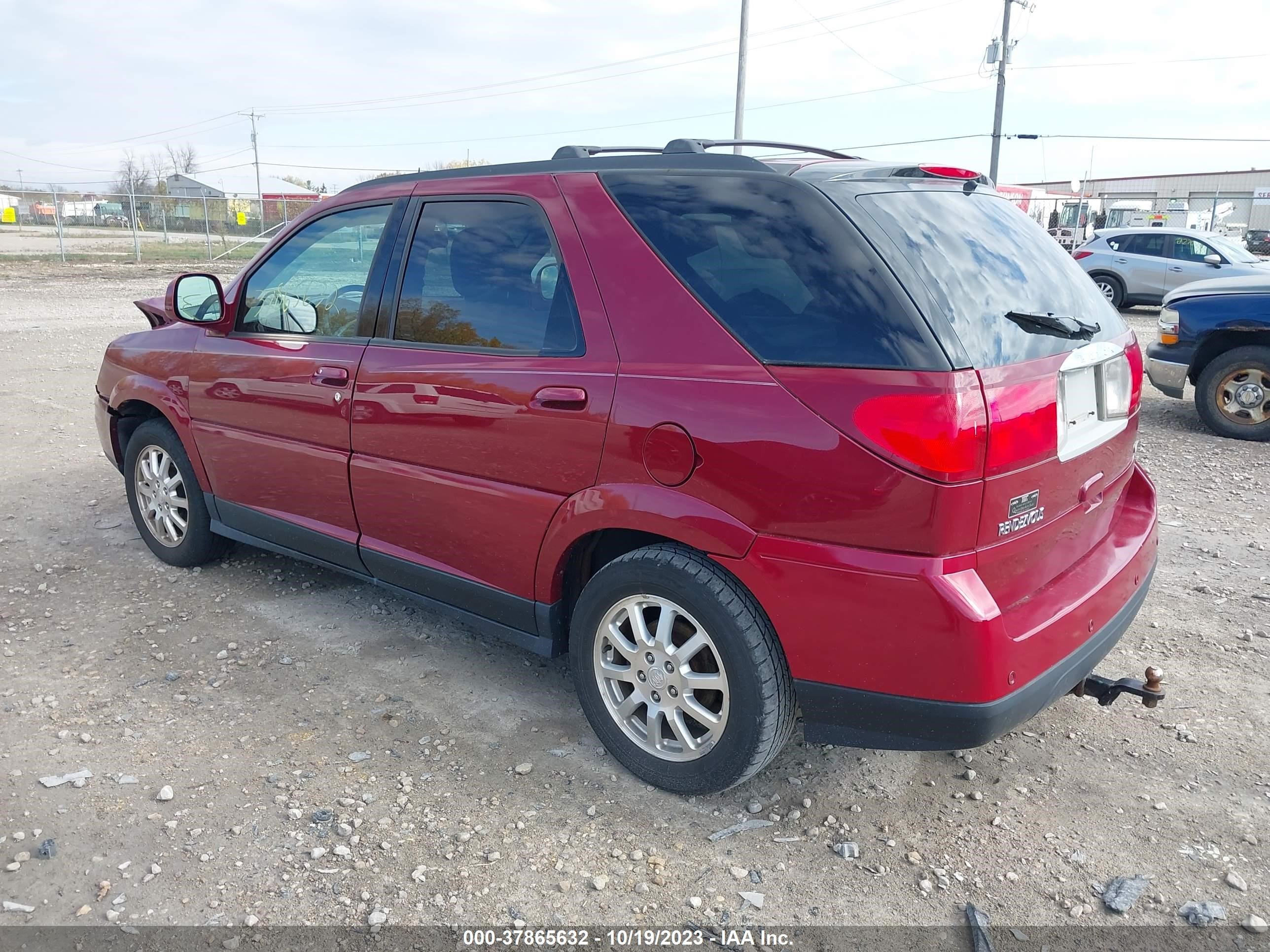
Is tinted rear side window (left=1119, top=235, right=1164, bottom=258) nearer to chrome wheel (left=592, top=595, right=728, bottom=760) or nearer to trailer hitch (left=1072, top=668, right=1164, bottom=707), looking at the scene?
trailer hitch (left=1072, top=668, right=1164, bottom=707)

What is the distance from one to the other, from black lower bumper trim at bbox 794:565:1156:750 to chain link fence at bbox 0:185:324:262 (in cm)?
2717

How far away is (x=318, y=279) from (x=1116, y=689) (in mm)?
3280

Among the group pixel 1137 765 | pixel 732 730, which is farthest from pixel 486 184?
pixel 1137 765

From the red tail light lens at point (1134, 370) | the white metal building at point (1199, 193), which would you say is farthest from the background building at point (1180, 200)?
the red tail light lens at point (1134, 370)

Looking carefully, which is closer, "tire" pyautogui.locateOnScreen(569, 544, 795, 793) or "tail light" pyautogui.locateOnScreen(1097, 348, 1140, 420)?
"tire" pyautogui.locateOnScreen(569, 544, 795, 793)

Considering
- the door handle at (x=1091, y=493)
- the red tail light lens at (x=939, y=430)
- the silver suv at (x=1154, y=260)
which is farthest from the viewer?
the silver suv at (x=1154, y=260)

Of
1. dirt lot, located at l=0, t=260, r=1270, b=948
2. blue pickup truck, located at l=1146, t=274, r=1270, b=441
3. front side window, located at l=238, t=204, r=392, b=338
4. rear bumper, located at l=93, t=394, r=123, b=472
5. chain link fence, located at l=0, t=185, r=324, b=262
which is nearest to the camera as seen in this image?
dirt lot, located at l=0, t=260, r=1270, b=948

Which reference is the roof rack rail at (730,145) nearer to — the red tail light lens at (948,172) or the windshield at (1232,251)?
the red tail light lens at (948,172)

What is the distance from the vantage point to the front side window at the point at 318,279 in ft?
12.2

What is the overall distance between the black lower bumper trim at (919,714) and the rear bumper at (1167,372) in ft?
20.3

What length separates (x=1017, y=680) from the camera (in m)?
2.46

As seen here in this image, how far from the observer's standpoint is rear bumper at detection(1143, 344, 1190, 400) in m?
7.89

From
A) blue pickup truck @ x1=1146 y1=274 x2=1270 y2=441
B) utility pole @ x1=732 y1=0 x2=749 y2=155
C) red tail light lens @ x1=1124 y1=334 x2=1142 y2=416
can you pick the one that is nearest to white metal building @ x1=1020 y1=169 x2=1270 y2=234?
utility pole @ x1=732 y1=0 x2=749 y2=155

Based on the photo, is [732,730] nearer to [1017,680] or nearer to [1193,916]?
[1017,680]
